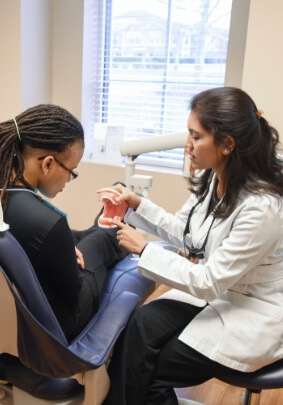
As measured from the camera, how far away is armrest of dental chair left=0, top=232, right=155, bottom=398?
0.89m

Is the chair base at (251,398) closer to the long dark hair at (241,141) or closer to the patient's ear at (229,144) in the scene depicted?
the long dark hair at (241,141)

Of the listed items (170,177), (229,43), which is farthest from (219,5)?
(170,177)

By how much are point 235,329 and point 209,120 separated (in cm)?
60

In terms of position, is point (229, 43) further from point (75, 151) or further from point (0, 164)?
point (0, 164)

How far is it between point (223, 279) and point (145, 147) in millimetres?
822

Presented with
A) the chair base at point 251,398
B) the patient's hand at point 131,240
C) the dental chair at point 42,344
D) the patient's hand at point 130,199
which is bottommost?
the chair base at point 251,398

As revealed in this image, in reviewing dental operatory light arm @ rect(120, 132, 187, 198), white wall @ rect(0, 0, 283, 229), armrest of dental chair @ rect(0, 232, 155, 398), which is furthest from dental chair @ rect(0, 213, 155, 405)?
white wall @ rect(0, 0, 283, 229)

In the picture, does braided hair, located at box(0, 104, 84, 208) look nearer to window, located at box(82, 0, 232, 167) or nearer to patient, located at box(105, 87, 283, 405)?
patient, located at box(105, 87, 283, 405)

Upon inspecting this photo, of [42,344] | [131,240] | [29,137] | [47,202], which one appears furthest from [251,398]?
[29,137]

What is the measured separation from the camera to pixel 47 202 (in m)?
1.07

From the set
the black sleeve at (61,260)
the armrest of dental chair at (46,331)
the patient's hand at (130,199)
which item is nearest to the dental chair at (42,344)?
the armrest of dental chair at (46,331)

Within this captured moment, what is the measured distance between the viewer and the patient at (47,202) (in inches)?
39.7

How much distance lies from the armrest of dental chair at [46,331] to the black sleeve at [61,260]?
114mm

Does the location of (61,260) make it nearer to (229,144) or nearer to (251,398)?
(229,144)
